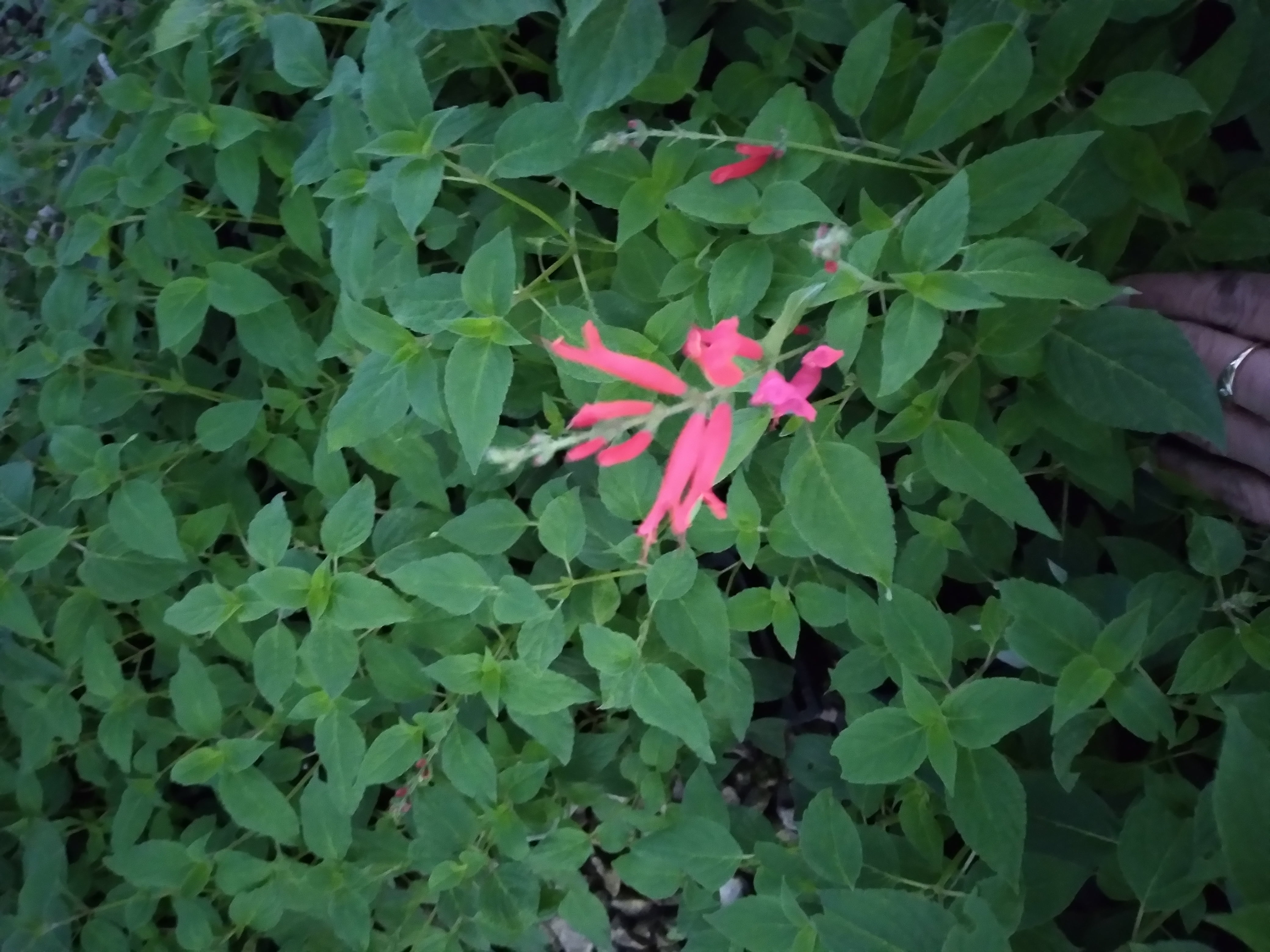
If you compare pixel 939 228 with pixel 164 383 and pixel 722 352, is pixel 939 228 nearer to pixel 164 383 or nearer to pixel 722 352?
pixel 722 352

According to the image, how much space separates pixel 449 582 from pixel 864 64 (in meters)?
0.56

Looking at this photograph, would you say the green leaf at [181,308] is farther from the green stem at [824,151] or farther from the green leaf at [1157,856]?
the green leaf at [1157,856]

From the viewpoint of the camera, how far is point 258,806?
3.24ft

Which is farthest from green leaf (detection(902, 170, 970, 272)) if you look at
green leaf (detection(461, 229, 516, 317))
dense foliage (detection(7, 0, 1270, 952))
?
Result: green leaf (detection(461, 229, 516, 317))

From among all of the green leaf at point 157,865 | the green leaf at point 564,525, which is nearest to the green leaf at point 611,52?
the green leaf at point 564,525

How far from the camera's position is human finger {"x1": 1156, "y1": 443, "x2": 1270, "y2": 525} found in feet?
2.42

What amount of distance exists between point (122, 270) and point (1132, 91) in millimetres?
1136

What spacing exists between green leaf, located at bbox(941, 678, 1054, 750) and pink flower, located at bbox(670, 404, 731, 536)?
1.13 ft

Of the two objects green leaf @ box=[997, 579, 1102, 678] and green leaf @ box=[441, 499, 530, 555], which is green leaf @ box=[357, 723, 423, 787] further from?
green leaf @ box=[997, 579, 1102, 678]

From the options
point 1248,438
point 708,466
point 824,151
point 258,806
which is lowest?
point 258,806

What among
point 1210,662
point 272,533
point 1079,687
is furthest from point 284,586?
point 1210,662

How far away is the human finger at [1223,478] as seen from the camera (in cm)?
74

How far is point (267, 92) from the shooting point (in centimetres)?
116

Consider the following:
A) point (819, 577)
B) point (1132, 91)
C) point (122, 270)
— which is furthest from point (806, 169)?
point (122, 270)
